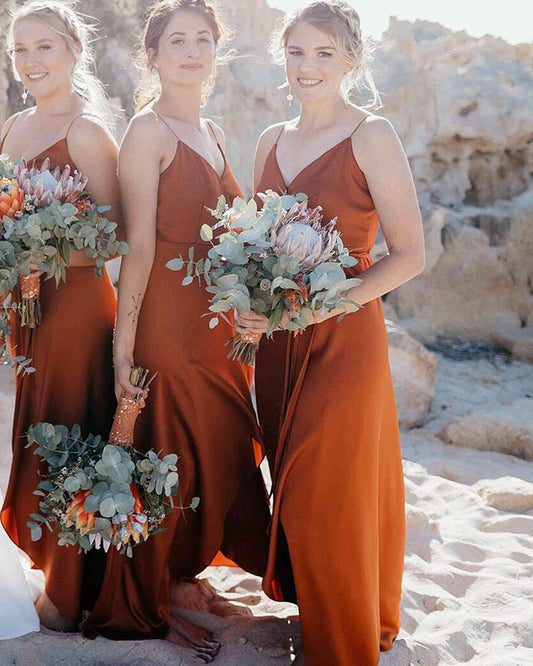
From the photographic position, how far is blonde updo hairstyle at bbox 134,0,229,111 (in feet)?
10.7


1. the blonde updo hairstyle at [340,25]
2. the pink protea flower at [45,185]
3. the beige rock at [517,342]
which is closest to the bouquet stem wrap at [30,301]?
the pink protea flower at [45,185]

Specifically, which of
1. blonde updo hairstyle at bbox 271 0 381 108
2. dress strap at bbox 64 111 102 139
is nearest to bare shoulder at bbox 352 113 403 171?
blonde updo hairstyle at bbox 271 0 381 108

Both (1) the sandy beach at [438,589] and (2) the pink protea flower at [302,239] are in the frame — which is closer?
(2) the pink protea flower at [302,239]

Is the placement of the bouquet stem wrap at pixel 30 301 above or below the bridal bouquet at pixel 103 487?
above

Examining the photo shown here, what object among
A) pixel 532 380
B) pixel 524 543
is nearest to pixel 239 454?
pixel 524 543

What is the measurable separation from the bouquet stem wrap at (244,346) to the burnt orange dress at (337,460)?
24 centimetres

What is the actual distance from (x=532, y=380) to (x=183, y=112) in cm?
621

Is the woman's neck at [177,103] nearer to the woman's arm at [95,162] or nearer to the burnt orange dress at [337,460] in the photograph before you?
the woman's arm at [95,162]

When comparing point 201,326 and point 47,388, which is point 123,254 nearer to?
point 201,326

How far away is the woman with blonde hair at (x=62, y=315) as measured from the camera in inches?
129

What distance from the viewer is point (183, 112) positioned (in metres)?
3.37

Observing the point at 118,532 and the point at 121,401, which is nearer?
the point at 118,532

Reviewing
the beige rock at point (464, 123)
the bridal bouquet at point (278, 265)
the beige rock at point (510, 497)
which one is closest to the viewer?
the bridal bouquet at point (278, 265)

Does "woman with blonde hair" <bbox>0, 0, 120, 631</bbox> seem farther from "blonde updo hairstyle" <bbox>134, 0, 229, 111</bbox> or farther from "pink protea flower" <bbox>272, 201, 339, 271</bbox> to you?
"pink protea flower" <bbox>272, 201, 339, 271</bbox>
